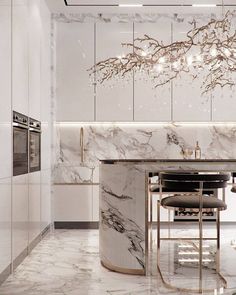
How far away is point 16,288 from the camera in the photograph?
3.23m

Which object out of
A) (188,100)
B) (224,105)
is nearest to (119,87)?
(188,100)

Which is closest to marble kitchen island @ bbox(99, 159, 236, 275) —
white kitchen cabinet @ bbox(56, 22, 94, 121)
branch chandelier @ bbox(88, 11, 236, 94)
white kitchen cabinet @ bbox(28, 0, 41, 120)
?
branch chandelier @ bbox(88, 11, 236, 94)

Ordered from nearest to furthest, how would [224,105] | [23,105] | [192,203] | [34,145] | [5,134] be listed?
[5,134] → [192,203] → [23,105] → [34,145] → [224,105]

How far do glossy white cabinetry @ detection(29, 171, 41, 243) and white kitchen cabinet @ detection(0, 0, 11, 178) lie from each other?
0.99 meters

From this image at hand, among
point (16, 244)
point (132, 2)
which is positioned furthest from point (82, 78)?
point (16, 244)

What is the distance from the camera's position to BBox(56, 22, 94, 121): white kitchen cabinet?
5.93m

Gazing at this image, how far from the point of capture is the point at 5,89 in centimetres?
337

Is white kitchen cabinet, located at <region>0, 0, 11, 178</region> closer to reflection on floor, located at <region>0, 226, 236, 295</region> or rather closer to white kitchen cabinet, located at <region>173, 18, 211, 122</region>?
reflection on floor, located at <region>0, 226, 236, 295</region>

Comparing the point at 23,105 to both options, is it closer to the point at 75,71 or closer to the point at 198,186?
the point at 198,186

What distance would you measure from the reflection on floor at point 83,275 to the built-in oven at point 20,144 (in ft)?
2.85

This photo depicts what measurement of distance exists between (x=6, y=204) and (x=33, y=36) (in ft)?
6.57

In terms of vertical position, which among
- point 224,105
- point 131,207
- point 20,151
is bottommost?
point 131,207

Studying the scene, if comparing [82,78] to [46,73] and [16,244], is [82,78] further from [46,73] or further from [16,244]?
[16,244]

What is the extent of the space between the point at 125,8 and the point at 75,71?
108cm
